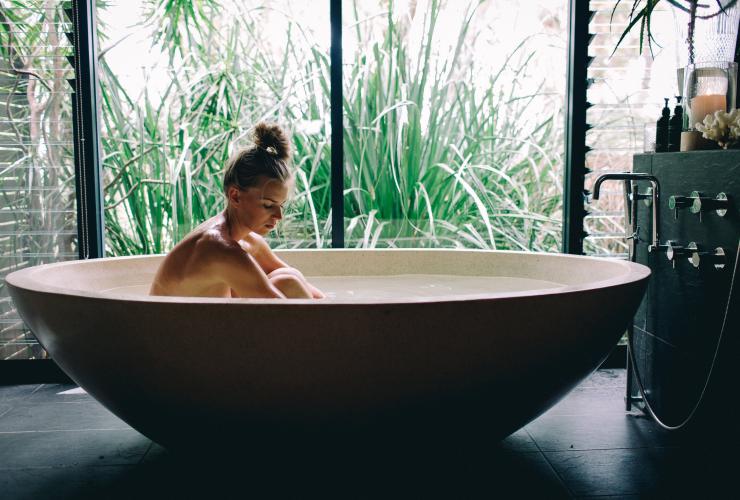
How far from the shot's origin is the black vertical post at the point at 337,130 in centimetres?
262

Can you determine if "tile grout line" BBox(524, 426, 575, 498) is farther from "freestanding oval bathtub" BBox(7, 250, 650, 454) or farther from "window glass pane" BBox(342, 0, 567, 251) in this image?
"window glass pane" BBox(342, 0, 567, 251)

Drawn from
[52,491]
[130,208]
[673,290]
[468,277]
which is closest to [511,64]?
[468,277]

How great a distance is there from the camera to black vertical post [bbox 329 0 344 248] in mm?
2619

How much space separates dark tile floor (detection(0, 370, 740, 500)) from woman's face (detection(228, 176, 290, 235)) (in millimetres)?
670

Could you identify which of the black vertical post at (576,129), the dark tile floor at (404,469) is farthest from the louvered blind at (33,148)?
the black vertical post at (576,129)

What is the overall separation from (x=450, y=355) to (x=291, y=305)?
13.9 inches

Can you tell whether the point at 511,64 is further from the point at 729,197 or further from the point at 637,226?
the point at 729,197

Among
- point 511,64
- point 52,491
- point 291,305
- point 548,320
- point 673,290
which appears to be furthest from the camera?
point 511,64

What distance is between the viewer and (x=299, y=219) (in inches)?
122

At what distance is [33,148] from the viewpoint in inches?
106

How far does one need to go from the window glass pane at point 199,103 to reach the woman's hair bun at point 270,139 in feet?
3.48

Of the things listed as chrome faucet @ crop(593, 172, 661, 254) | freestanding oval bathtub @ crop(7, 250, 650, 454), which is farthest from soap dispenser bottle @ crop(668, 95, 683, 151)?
freestanding oval bathtub @ crop(7, 250, 650, 454)

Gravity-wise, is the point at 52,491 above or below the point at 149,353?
below

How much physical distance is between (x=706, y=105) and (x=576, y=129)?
81 centimetres
